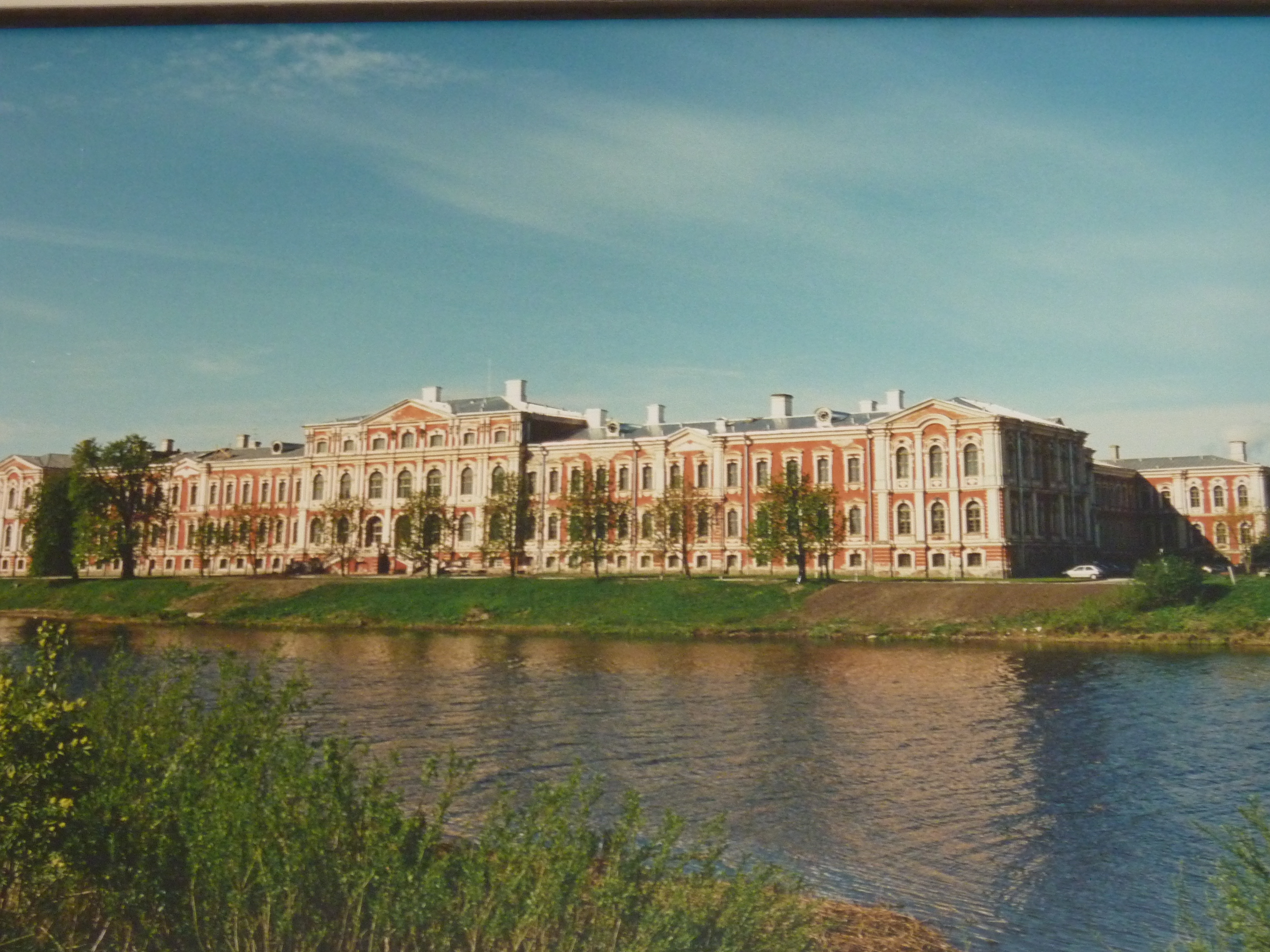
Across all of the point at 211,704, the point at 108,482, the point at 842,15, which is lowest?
the point at 211,704

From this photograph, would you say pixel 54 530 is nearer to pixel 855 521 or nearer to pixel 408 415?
pixel 408 415

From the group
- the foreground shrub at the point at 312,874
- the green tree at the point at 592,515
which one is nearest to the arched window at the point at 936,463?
the green tree at the point at 592,515

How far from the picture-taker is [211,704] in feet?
38.5

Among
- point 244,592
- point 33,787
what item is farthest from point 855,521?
point 33,787

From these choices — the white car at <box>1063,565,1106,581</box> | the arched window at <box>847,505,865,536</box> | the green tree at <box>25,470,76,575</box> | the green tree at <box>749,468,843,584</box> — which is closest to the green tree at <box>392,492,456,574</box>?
the green tree at <box>749,468,843,584</box>

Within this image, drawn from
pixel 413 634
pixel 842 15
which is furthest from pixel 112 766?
pixel 413 634

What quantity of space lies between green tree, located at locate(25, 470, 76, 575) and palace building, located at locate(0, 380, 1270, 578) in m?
17.1

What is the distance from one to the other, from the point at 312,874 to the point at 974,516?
41.1m

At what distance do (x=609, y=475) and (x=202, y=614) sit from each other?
28.9 m

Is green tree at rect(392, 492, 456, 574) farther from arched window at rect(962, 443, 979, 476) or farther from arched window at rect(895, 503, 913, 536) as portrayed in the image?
arched window at rect(962, 443, 979, 476)

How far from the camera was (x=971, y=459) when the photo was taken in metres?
43.3

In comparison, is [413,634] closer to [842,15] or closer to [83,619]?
[83,619]

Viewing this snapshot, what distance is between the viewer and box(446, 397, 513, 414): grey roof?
44.8 metres

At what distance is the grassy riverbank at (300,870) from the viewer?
4.82 meters
